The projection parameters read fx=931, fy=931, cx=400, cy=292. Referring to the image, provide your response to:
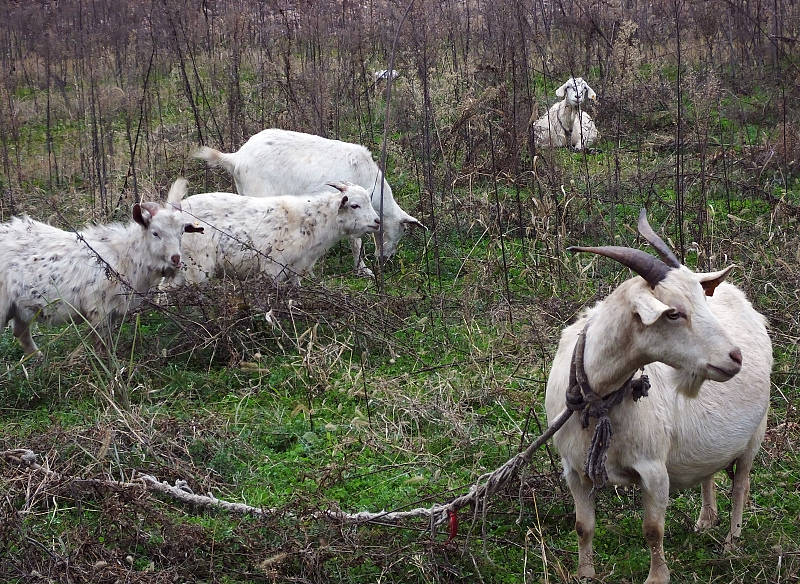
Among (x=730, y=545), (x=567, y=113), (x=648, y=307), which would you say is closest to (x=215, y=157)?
(x=567, y=113)

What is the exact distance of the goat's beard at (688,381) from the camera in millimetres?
3480

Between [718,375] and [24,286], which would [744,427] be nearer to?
[718,375]

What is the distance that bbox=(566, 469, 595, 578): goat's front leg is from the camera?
3.94 m

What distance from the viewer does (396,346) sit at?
267 inches

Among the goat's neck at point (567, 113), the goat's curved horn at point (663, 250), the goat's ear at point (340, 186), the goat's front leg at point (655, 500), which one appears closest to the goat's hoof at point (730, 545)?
the goat's front leg at point (655, 500)

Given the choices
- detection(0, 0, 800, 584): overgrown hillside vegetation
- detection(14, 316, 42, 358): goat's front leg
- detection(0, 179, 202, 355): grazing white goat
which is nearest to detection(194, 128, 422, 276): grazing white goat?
detection(0, 0, 800, 584): overgrown hillside vegetation

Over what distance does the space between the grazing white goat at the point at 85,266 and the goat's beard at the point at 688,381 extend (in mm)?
4018

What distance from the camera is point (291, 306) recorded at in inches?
267

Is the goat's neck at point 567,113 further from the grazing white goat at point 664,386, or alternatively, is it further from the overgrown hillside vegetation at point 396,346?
the grazing white goat at point 664,386

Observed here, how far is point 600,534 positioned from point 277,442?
201 centimetres

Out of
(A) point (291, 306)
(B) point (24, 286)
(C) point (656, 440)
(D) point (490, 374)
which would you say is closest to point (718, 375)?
(C) point (656, 440)

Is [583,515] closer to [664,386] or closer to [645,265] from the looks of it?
[664,386]

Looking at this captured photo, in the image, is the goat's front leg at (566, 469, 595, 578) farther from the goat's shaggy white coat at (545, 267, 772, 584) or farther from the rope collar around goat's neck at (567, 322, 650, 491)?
the rope collar around goat's neck at (567, 322, 650, 491)

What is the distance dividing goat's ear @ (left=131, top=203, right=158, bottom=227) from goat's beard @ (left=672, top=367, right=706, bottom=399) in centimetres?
456
